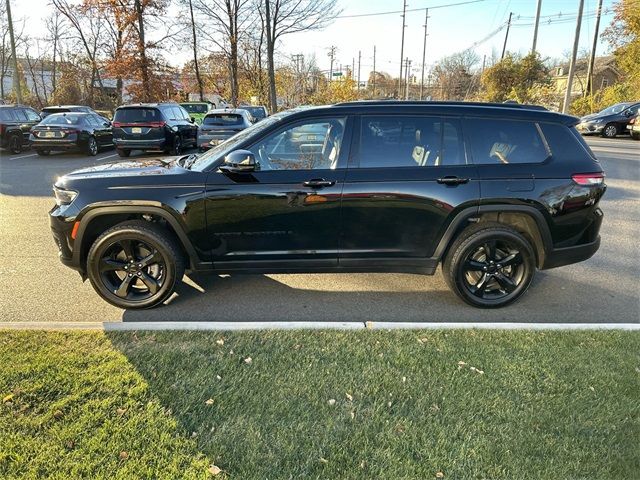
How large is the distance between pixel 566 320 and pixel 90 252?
426cm

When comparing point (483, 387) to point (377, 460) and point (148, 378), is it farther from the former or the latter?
point (148, 378)

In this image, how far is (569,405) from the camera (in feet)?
8.74

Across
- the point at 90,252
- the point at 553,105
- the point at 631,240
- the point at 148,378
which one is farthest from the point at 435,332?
the point at 553,105

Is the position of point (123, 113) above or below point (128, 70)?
below

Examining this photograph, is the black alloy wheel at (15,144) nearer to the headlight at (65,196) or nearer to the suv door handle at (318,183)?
the headlight at (65,196)

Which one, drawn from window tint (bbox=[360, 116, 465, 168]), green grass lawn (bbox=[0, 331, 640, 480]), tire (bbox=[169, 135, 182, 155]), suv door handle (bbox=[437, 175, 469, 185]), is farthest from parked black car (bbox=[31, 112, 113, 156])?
suv door handle (bbox=[437, 175, 469, 185])

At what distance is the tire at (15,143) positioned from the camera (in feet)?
49.2

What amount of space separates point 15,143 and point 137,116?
203 inches

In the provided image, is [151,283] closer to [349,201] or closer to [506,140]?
[349,201]

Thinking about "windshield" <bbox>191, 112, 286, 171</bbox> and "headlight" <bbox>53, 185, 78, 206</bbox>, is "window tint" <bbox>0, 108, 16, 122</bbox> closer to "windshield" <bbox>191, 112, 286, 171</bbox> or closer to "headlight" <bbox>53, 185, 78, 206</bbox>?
"headlight" <bbox>53, 185, 78, 206</bbox>

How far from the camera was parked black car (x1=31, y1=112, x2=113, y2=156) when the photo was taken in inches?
556

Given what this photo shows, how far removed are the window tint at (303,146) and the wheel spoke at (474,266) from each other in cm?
153

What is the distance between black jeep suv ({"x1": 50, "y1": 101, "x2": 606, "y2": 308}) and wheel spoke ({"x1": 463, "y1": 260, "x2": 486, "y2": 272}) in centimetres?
1

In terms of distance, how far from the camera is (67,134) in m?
14.2
